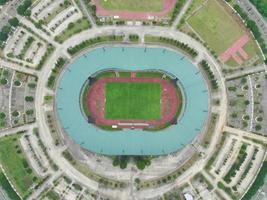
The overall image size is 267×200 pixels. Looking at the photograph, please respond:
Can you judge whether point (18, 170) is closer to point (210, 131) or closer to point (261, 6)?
point (210, 131)

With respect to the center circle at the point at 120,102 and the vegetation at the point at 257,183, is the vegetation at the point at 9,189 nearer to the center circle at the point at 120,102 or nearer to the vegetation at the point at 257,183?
the center circle at the point at 120,102

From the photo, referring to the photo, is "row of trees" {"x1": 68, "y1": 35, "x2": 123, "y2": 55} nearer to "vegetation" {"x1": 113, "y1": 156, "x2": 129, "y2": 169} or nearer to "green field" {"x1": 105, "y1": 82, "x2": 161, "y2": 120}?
"green field" {"x1": 105, "y1": 82, "x2": 161, "y2": 120}

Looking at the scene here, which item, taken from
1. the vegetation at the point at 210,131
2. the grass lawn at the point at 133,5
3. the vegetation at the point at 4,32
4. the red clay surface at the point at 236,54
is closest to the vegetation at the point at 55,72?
the vegetation at the point at 4,32

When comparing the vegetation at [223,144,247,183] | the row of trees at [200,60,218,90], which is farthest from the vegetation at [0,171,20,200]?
the row of trees at [200,60,218,90]

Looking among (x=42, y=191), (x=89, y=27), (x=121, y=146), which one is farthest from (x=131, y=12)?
(x=42, y=191)

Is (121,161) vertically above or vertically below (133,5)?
below

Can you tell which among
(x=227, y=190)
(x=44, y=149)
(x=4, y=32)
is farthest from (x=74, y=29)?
(x=227, y=190)
